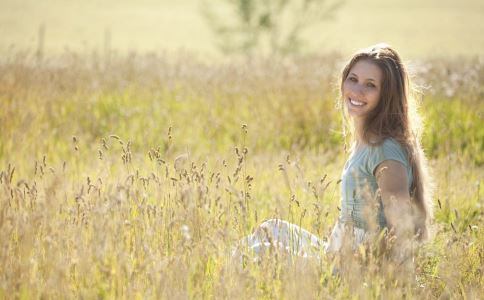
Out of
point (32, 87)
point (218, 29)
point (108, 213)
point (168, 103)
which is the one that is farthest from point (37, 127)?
point (218, 29)

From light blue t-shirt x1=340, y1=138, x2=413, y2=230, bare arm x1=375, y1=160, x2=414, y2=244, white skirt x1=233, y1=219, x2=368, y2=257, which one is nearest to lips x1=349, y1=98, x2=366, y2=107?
light blue t-shirt x1=340, y1=138, x2=413, y2=230

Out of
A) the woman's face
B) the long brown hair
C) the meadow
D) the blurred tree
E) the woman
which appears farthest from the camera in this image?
the blurred tree

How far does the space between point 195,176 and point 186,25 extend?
136ft

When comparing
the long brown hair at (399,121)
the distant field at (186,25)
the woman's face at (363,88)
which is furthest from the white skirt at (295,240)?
the distant field at (186,25)

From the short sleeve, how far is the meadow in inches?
15.6

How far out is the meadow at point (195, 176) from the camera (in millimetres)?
3076

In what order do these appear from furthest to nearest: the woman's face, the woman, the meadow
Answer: the woman's face < the woman < the meadow

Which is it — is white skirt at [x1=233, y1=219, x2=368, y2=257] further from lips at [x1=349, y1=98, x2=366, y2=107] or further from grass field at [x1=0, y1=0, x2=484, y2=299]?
lips at [x1=349, y1=98, x2=366, y2=107]

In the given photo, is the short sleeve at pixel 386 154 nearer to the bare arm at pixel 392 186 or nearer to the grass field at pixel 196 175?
the bare arm at pixel 392 186

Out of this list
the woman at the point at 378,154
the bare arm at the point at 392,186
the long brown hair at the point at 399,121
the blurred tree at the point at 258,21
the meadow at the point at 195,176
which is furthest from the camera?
the blurred tree at the point at 258,21

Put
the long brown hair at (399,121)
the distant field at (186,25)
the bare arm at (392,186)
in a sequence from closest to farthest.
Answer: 1. the bare arm at (392,186)
2. the long brown hair at (399,121)
3. the distant field at (186,25)

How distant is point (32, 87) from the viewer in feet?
28.3

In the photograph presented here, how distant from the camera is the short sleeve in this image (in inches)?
146

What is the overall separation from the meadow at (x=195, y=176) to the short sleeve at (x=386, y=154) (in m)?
0.40
